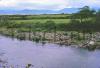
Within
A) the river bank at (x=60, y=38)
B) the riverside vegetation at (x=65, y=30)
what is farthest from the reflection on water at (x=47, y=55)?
the riverside vegetation at (x=65, y=30)

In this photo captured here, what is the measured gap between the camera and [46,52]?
30781 mm

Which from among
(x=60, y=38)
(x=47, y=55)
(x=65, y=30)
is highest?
(x=65, y=30)

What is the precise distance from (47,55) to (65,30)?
16277 millimetres

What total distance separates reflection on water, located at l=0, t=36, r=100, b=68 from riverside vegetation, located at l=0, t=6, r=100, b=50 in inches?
124

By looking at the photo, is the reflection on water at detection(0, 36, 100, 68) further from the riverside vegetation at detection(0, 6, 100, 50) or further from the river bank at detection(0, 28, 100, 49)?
the riverside vegetation at detection(0, 6, 100, 50)

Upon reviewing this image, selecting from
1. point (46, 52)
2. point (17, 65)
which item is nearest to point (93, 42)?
point (46, 52)

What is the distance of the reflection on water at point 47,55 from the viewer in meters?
24.9

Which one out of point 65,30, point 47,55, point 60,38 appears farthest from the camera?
point 65,30

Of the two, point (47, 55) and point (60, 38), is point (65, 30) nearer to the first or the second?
point (60, 38)

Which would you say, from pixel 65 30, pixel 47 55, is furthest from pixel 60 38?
pixel 47 55

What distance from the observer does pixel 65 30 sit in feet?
148

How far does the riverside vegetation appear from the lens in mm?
38219

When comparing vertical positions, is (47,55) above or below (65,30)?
below

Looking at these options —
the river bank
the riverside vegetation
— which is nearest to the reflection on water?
the river bank
